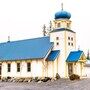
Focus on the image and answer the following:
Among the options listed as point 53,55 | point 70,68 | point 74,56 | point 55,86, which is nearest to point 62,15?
point 53,55

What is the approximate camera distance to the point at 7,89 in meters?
38.3

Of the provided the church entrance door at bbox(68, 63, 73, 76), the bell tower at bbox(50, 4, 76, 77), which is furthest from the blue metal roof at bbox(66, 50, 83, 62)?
the church entrance door at bbox(68, 63, 73, 76)

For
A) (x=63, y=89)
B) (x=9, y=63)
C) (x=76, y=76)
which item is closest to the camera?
(x=63, y=89)

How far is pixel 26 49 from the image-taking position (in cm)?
5625

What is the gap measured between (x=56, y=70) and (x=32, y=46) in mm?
6507

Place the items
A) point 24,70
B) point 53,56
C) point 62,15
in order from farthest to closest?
1. point 24,70
2. point 62,15
3. point 53,56

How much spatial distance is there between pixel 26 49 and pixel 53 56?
6648 mm

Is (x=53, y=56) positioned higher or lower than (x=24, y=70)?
higher

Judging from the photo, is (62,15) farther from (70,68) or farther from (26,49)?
(70,68)

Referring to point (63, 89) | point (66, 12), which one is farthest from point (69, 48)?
point (63, 89)

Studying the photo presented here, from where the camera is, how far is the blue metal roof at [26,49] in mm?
53062

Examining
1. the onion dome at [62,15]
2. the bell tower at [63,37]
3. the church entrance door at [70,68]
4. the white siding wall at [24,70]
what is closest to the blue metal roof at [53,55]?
the bell tower at [63,37]

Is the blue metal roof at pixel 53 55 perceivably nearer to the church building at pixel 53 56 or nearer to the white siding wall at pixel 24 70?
the church building at pixel 53 56

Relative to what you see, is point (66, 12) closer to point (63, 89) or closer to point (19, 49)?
point (19, 49)
